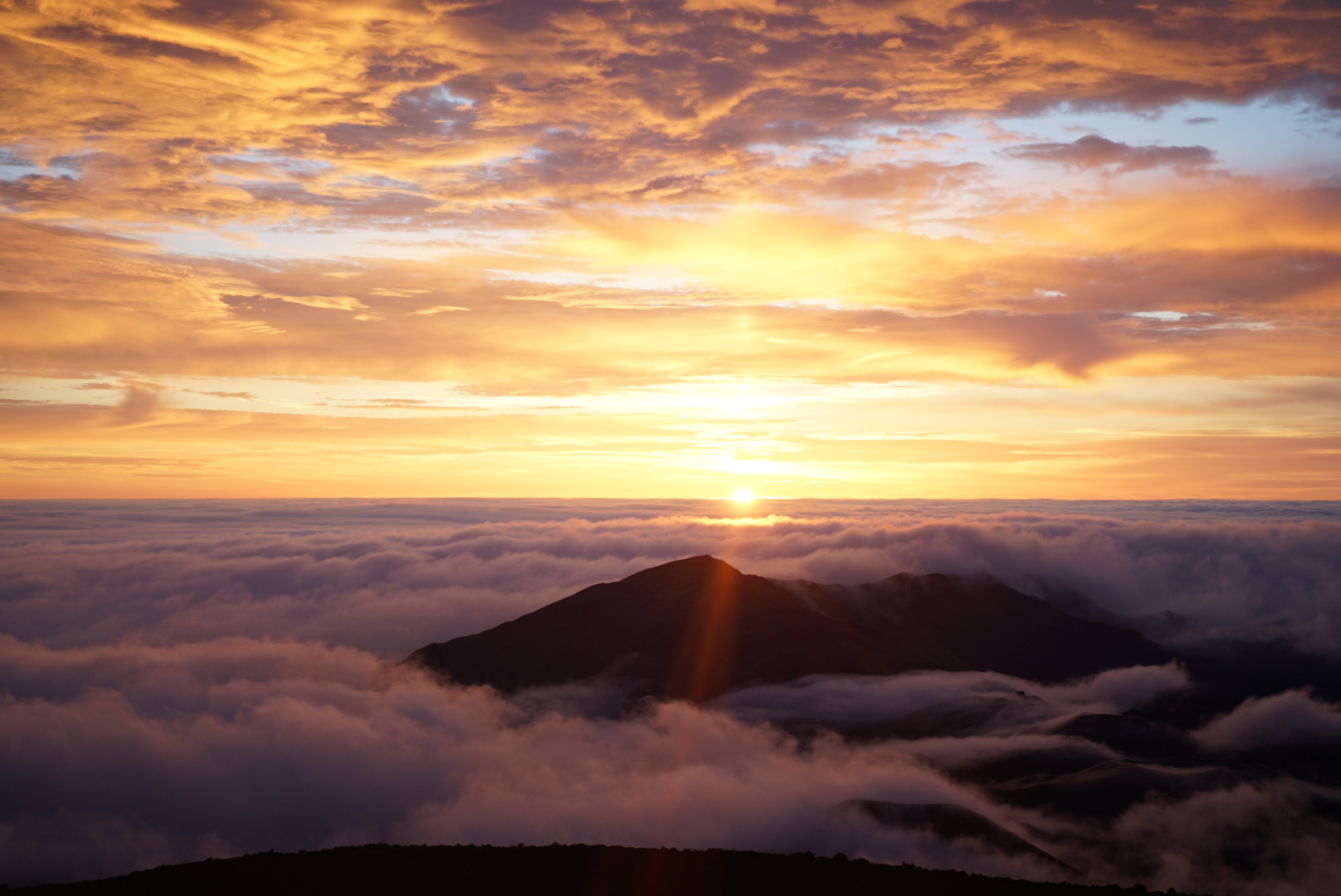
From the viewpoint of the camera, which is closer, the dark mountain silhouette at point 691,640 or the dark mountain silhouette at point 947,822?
the dark mountain silhouette at point 947,822

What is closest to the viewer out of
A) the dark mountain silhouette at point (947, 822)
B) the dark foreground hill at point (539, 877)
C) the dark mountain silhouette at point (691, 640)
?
the dark foreground hill at point (539, 877)

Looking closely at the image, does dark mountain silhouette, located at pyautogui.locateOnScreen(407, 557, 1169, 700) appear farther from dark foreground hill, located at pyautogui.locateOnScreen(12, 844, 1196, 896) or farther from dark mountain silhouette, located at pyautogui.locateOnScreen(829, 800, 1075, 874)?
dark foreground hill, located at pyautogui.locateOnScreen(12, 844, 1196, 896)

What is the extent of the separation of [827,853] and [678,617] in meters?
63.9

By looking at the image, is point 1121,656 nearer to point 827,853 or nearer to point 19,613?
point 827,853

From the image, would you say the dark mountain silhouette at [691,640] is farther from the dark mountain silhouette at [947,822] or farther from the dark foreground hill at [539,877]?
the dark foreground hill at [539,877]

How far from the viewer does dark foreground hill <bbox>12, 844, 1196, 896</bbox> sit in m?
40.3

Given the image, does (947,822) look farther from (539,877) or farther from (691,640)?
(691,640)

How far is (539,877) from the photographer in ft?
138

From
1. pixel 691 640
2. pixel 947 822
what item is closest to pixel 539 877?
pixel 947 822

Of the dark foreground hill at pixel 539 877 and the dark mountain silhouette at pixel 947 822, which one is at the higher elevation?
the dark foreground hill at pixel 539 877

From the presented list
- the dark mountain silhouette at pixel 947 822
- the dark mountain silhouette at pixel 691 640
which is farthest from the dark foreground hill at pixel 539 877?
the dark mountain silhouette at pixel 691 640

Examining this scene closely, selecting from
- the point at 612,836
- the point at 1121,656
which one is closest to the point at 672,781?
the point at 612,836

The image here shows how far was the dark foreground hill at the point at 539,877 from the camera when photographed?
1587 inches

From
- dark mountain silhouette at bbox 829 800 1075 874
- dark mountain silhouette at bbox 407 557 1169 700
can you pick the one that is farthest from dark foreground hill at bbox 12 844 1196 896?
dark mountain silhouette at bbox 407 557 1169 700
